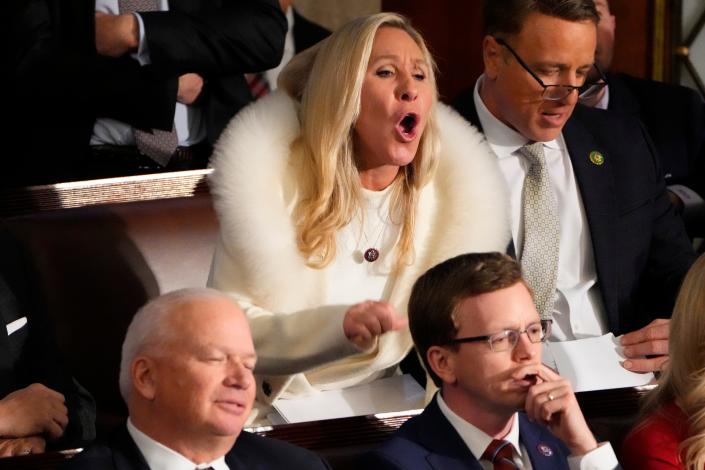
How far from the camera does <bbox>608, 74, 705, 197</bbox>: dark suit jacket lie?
3686 mm

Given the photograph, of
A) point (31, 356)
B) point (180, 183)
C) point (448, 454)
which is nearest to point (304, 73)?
point (180, 183)

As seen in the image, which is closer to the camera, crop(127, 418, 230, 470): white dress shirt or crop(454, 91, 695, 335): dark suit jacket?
crop(127, 418, 230, 470): white dress shirt

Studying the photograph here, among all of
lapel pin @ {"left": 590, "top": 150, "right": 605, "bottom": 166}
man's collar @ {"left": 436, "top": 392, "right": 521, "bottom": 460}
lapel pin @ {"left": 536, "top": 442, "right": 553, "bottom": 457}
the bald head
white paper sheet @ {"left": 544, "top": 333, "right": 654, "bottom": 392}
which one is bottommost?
white paper sheet @ {"left": 544, "top": 333, "right": 654, "bottom": 392}

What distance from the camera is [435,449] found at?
1.98 m

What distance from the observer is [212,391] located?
1823 mm

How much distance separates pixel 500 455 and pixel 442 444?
0.09 meters

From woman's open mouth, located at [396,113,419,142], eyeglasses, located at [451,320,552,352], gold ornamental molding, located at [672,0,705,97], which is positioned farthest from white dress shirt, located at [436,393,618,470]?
gold ornamental molding, located at [672,0,705,97]

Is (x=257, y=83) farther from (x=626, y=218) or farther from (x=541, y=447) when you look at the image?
(x=541, y=447)

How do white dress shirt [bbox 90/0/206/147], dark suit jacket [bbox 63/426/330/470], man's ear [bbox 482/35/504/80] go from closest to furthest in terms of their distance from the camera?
dark suit jacket [bbox 63/426/330/470]
man's ear [bbox 482/35/504/80]
white dress shirt [bbox 90/0/206/147]

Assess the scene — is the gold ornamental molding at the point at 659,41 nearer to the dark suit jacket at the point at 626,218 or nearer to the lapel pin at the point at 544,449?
the dark suit jacket at the point at 626,218

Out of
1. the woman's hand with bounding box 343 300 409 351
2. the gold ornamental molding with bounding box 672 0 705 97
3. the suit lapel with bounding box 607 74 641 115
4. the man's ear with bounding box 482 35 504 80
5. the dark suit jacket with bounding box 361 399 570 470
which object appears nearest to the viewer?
the dark suit jacket with bounding box 361 399 570 470

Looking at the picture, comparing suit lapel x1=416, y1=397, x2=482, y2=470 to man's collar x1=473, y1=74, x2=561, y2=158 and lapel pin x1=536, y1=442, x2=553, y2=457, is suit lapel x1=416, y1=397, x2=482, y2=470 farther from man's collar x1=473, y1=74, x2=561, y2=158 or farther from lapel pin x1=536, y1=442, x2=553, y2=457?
man's collar x1=473, y1=74, x2=561, y2=158

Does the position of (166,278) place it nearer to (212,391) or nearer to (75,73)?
(75,73)

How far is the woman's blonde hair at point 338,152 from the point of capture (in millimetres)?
2496
